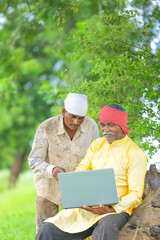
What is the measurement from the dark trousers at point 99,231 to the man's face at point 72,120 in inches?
47.1

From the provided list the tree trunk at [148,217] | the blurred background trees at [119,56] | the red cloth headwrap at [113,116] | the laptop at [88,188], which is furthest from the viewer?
the blurred background trees at [119,56]

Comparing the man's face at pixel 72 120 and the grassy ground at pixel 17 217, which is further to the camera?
the grassy ground at pixel 17 217

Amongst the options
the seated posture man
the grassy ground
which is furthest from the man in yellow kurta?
the grassy ground

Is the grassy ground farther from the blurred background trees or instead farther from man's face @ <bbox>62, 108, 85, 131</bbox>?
man's face @ <bbox>62, 108, 85, 131</bbox>

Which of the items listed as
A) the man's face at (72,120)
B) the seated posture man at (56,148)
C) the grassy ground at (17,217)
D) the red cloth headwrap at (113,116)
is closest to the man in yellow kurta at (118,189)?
the red cloth headwrap at (113,116)

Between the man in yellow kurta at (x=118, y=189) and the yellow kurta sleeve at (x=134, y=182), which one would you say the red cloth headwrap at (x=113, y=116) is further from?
the yellow kurta sleeve at (x=134, y=182)

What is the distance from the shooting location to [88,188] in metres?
4.26

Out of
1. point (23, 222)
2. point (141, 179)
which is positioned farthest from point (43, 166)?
point (23, 222)

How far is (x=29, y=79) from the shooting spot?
58.9 ft

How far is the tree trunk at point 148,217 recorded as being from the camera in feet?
14.1

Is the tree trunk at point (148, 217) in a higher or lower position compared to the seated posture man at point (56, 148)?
lower

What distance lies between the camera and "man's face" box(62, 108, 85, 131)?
5.05 m

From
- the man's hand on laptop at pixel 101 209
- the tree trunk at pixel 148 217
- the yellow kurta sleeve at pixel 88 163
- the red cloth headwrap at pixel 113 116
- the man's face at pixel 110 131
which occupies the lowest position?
the tree trunk at pixel 148 217

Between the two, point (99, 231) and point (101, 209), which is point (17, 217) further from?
point (99, 231)
